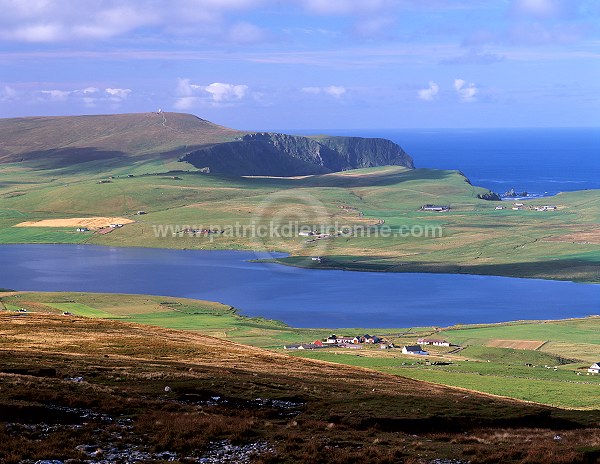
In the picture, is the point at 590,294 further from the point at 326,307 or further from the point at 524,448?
the point at 524,448

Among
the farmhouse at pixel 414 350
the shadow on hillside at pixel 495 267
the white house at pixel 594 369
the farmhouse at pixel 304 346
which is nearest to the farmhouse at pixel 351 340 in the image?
the farmhouse at pixel 304 346

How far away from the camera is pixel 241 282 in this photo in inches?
6284

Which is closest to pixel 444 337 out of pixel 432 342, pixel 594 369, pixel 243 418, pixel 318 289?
pixel 432 342

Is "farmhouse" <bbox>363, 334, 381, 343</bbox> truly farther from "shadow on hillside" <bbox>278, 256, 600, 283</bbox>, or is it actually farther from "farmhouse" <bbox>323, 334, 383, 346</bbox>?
"shadow on hillside" <bbox>278, 256, 600, 283</bbox>

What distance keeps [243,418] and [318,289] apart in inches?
4996

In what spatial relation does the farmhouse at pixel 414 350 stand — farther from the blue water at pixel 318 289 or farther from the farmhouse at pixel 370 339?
the blue water at pixel 318 289

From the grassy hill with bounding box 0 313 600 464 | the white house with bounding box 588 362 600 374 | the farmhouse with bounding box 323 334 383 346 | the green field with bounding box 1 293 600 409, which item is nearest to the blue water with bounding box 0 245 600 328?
the green field with bounding box 1 293 600 409

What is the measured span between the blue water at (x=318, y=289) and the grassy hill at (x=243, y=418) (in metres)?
86.1

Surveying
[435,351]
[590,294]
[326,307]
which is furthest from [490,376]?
[590,294]

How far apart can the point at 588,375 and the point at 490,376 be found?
35.8ft

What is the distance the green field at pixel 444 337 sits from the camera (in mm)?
63981

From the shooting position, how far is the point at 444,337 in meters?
105

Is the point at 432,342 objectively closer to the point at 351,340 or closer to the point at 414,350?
the point at 351,340

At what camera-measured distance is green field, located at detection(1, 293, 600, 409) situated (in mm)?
63981
